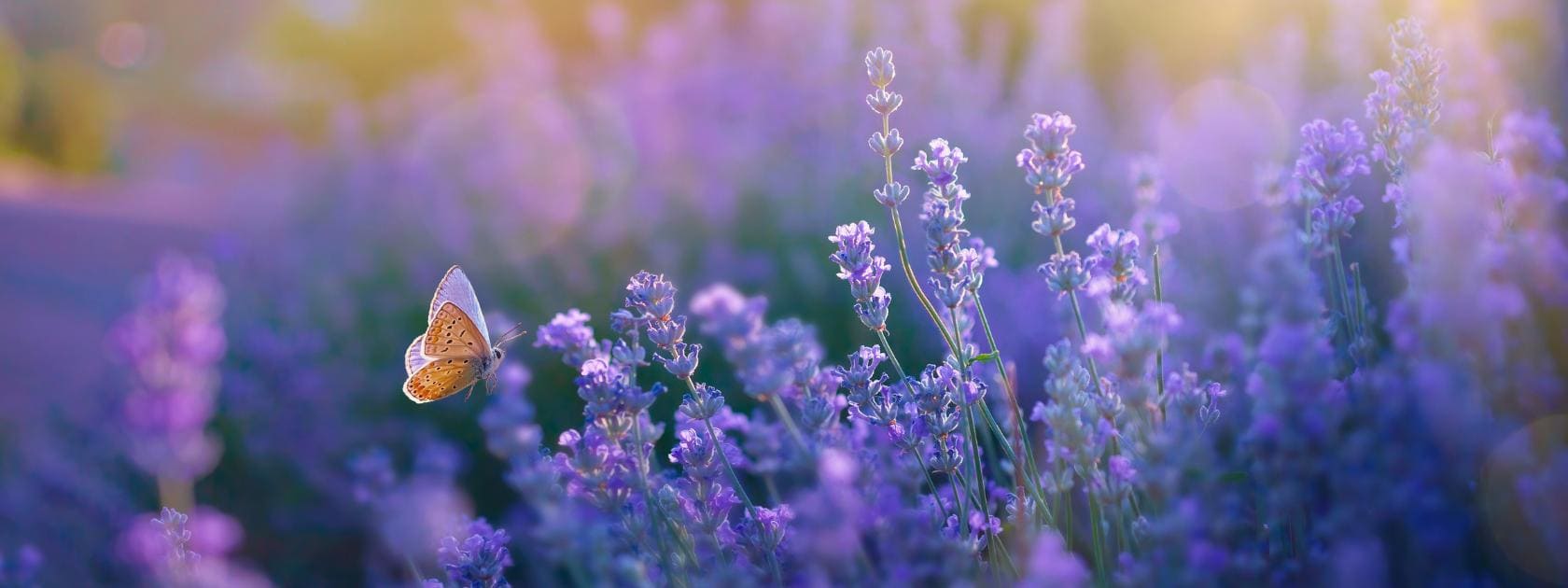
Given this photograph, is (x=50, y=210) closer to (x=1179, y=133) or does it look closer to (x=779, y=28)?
(x=779, y=28)

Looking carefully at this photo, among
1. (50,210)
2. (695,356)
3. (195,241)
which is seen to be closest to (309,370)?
(695,356)

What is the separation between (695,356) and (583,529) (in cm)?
49

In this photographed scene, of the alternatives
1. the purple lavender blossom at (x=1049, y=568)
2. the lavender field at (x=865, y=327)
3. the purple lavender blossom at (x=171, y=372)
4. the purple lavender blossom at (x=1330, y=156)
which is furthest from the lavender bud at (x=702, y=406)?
the purple lavender blossom at (x=1330, y=156)

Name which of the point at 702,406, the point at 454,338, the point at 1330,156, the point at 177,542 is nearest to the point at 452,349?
the point at 454,338

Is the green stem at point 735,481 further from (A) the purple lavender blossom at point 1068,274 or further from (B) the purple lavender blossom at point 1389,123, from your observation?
(B) the purple lavender blossom at point 1389,123

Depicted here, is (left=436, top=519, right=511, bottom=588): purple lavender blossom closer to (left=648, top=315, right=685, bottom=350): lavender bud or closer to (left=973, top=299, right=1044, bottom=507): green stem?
(left=648, top=315, right=685, bottom=350): lavender bud

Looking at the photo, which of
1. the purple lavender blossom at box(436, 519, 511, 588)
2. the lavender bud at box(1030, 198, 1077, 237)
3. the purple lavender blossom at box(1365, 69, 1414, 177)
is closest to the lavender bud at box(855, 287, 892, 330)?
the lavender bud at box(1030, 198, 1077, 237)

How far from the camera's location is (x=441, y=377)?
237 centimetres

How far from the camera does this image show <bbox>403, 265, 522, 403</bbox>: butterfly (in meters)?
2.21

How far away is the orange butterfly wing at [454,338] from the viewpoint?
219cm

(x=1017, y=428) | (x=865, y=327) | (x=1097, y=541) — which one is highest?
(x=865, y=327)

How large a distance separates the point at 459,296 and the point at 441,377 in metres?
0.20

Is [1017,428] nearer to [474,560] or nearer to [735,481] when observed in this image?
[735,481]

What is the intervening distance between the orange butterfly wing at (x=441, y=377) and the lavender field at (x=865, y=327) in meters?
0.02
